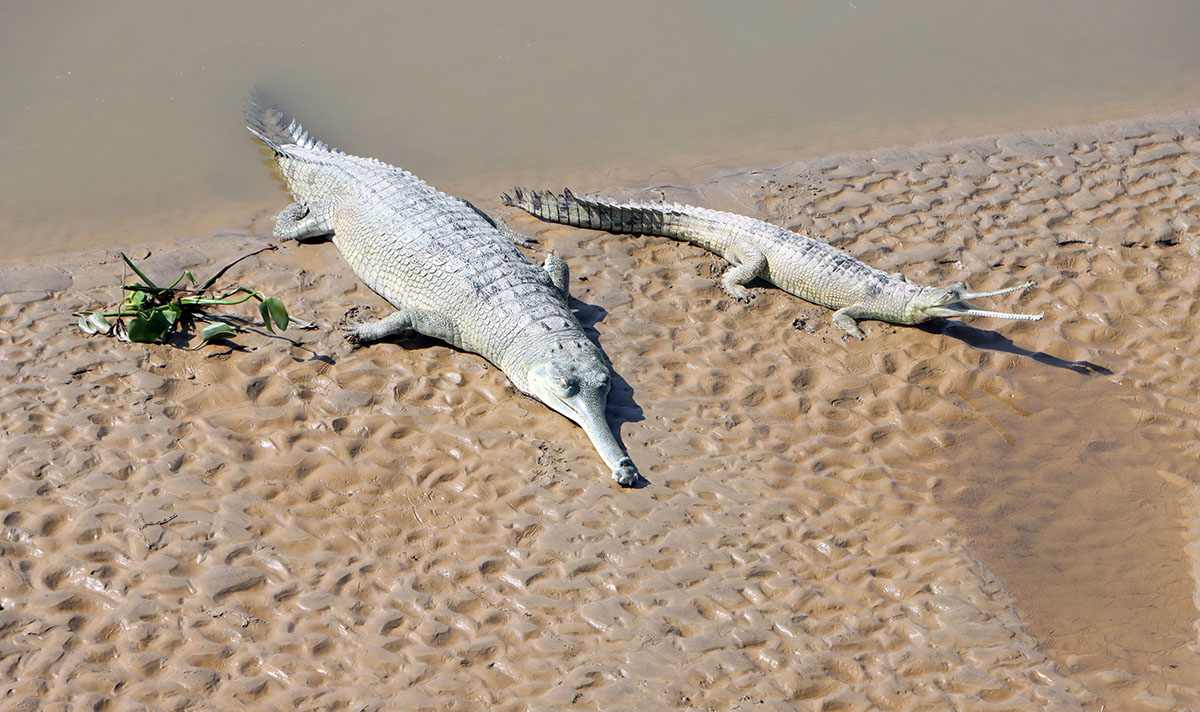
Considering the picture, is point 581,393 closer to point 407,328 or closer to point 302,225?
point 407,328

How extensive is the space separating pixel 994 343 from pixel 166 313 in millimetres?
5758

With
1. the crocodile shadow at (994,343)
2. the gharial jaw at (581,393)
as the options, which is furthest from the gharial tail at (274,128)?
the crocodile shadow at (994,343)

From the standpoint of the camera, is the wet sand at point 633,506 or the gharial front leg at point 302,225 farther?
the gharial front leg at point 302,225

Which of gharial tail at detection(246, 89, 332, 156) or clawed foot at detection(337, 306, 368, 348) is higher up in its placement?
gharial tail at detection(246, 89, 332, 156)

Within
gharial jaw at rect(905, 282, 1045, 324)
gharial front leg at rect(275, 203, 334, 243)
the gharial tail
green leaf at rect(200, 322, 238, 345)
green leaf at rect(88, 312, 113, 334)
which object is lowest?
gharial jaw at rect(905, 282, 1045, 324)

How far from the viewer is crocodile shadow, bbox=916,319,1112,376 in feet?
21.0

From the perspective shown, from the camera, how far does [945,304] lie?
6363mm

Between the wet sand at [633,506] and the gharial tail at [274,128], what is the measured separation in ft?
5.00

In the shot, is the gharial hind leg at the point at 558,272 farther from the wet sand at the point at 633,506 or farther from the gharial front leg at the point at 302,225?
the gharial front leg at the point at 302,225

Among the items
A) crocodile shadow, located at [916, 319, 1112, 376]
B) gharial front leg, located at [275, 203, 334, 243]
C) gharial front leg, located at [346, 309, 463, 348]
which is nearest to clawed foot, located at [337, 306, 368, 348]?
gharial front leg, located at [346, 309, 463, 348]

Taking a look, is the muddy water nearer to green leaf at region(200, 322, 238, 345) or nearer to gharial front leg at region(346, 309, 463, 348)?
green leaf at region(200, 322, 238, 345)

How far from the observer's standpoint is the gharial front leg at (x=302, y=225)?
7398 millimetres

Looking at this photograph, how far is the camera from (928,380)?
626cm

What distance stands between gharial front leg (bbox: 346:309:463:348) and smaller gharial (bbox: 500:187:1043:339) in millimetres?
1926
